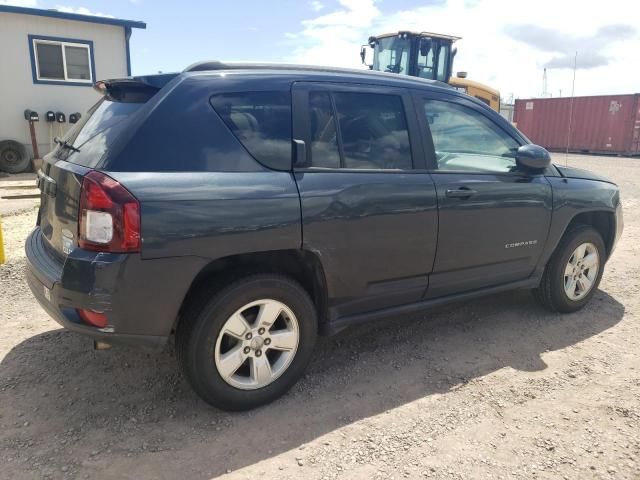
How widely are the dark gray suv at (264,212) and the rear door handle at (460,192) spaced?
14 mm

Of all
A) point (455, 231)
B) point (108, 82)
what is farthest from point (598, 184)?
point (108, 82)

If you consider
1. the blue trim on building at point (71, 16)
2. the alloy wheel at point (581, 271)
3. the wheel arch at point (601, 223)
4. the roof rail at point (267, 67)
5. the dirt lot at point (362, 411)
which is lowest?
the dirt lot at point (362, 411)

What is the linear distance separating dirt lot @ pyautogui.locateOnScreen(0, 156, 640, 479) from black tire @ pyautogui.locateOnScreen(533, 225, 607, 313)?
27 centimetres

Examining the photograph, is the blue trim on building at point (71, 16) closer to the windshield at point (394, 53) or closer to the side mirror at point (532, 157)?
the windshield at point (394, 53)

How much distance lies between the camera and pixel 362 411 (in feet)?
9.30

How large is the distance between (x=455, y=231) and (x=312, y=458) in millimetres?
1720

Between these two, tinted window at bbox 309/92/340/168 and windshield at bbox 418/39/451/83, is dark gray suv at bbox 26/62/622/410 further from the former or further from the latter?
windshield at bbox 418/39/451/83

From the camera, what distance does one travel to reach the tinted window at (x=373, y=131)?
9.86 ft

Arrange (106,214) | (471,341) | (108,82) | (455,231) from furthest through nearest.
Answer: (471,341) → (455,231) → (108,82) → (106,214)

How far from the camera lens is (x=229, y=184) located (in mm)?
2525

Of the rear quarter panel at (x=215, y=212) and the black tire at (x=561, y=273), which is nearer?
the rear quarter panel at (x=215, y=212)

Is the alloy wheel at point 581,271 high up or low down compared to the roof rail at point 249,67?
down

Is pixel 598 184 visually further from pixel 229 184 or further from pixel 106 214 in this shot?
pixel 106 214

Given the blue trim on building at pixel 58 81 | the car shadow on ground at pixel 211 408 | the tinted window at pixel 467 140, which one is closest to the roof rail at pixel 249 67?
the tinted window at pixel 467 140
